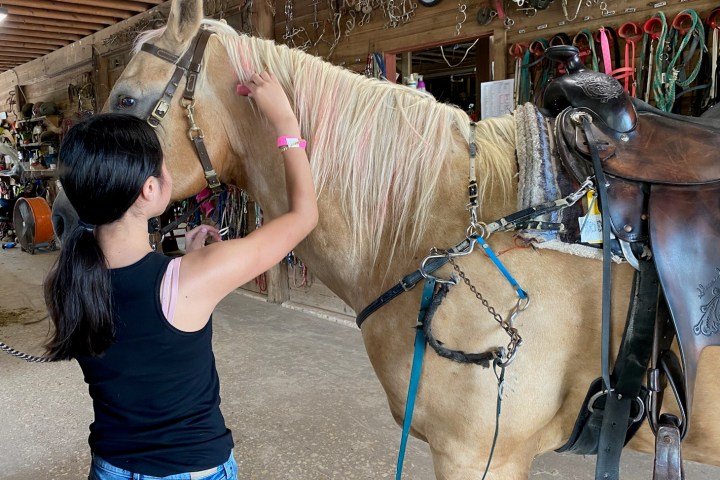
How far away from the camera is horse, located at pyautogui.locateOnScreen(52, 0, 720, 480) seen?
96cm

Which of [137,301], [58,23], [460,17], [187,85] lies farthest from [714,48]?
[58,23]

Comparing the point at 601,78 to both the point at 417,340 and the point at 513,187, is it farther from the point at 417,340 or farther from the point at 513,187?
the point at 417,340

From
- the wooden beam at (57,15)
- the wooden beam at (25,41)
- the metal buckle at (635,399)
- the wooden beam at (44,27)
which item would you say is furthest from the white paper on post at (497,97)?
the wooden beam at (25,41)

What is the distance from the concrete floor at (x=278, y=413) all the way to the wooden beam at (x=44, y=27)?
4.53 meters

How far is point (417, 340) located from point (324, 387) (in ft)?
6.63

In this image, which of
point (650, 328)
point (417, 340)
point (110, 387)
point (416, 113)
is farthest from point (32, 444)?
point (650, 328)

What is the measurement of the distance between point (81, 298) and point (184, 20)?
719mm

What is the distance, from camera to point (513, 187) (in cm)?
102

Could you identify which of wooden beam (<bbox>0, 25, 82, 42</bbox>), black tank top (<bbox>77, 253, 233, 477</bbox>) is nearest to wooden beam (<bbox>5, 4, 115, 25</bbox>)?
wooden beam (<bbox>0, 25, 82, 42</bbox>)

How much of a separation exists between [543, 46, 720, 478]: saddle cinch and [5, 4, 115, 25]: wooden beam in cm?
694

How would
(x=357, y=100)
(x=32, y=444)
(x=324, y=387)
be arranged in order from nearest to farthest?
1. (x=357, y=100)
2. (x=32, y=444)
3. (x=324, y=387)

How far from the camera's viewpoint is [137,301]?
839 millimetres

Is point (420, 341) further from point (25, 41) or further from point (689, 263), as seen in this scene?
point (25, 41)

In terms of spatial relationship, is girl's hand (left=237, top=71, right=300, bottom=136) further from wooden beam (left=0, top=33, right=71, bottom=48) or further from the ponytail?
wooden beam (left=0, top=33, right=71, bottom=48)
